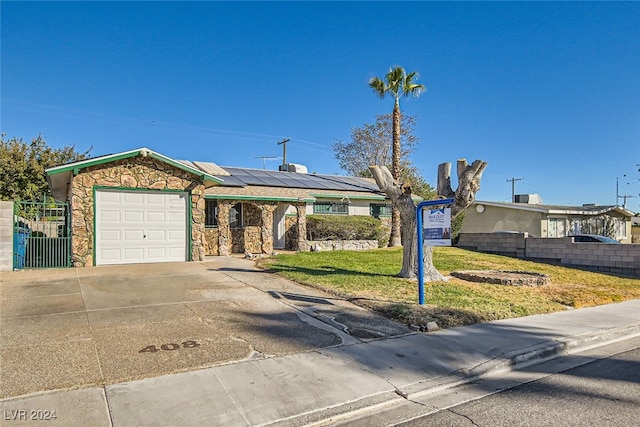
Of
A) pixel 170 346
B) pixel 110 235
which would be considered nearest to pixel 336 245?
pixel 110 235

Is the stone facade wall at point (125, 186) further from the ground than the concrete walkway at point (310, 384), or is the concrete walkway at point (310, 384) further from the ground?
the stone facade wall at point (125, 186)

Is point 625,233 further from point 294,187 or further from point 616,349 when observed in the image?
point 616,349

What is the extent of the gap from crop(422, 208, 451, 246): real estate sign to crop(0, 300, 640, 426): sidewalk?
1905 mm

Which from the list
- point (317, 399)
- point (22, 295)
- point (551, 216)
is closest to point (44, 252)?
point (22, 295)

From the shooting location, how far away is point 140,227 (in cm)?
1479

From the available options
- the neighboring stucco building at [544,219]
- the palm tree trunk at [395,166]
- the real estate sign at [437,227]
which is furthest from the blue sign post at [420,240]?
the neighboring stucco building at [544,219]

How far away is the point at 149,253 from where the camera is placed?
48.8ft

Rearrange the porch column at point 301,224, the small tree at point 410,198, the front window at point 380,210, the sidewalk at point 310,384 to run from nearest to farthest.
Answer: the sidewalk at point 310,384
the small tree at point 410,198
the porch column at point 301,224
the front window at point 380,210

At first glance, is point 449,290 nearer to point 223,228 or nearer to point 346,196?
point 223,228

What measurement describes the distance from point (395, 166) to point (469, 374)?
59.8 ft

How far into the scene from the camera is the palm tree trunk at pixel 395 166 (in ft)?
75.7

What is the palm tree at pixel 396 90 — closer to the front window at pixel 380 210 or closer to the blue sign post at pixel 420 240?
the front window at pixel 380 210

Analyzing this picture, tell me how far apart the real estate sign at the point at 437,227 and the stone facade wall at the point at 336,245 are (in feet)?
39.8

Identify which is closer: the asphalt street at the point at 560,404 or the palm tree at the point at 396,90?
the asphalt street at the point at 560,404
